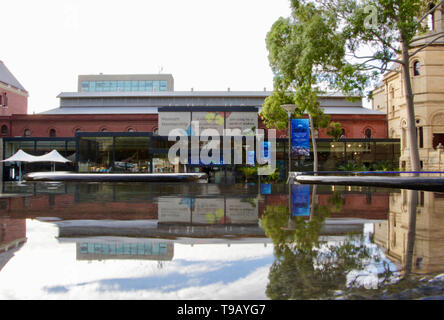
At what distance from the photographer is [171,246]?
14.1 feet

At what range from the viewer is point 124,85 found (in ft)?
242

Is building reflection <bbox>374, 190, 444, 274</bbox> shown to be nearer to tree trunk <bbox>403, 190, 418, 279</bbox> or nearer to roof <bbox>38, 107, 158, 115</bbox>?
tree trunk <bbox>403, 190, 418, 279</bbox>

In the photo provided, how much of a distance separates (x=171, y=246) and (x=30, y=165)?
33.4 metres

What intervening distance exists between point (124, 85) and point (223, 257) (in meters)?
74.9

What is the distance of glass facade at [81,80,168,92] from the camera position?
73.2m

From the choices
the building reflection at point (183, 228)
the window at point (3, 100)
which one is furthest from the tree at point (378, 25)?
the window at point (3, 100)

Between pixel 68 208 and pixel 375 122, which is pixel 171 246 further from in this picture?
pixel 375 122

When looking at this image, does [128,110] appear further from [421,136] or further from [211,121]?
[421,136]

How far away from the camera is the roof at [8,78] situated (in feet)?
168

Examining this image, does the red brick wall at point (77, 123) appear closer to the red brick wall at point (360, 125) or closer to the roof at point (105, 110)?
the roof at point (105, 110)

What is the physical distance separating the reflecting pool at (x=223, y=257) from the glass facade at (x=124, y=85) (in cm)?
7003

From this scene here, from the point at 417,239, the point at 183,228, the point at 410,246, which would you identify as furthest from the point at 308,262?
the point at 183,228

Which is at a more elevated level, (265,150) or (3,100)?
(3,100)
